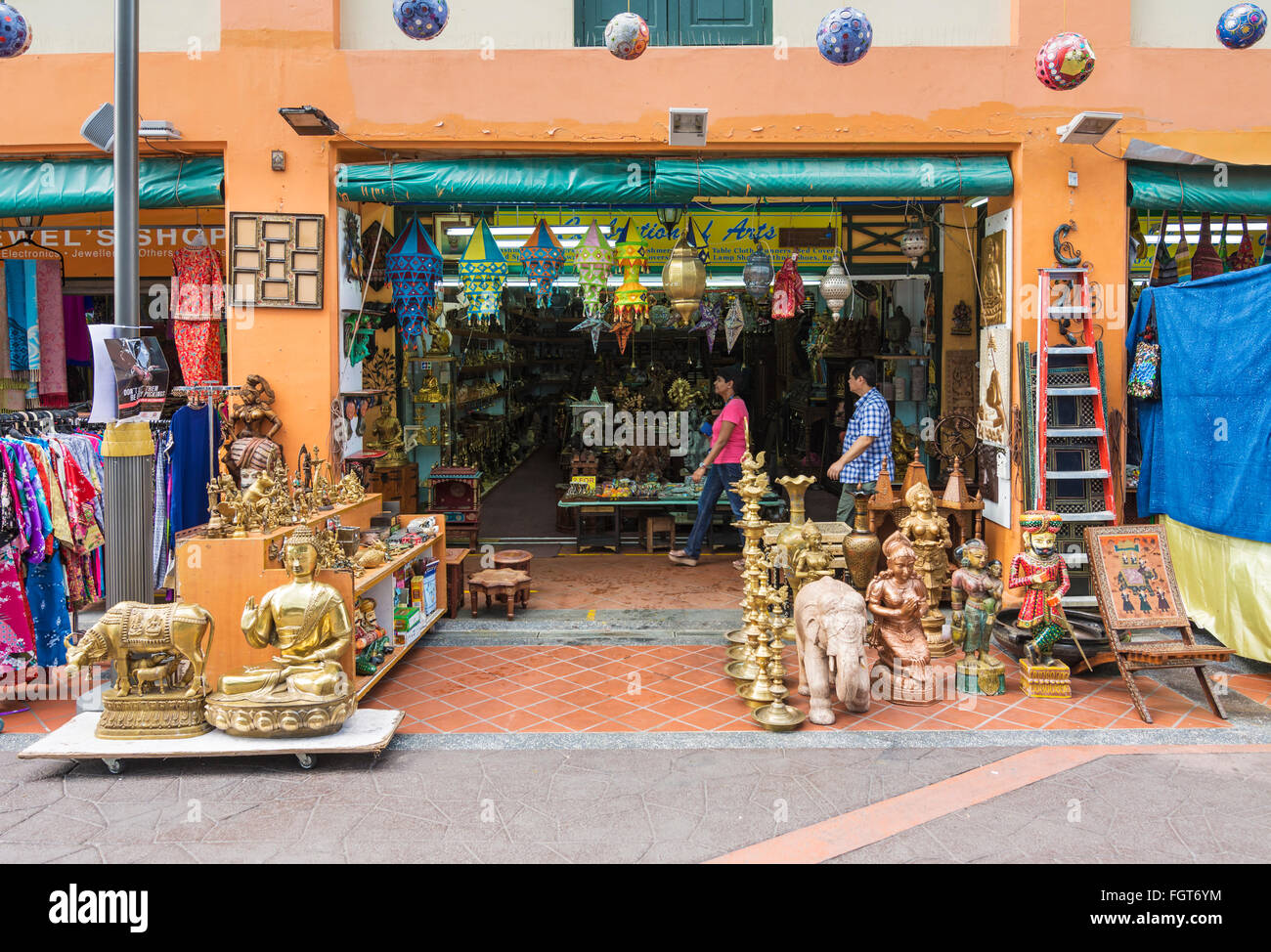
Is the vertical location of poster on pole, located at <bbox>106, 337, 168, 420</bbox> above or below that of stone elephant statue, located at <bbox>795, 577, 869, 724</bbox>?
above

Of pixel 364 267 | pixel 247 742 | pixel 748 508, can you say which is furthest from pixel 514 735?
pixel 364 267

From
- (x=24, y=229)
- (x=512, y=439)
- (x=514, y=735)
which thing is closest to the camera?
(x=514, y=735)

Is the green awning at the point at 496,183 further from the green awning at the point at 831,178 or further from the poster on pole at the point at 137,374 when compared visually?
the poster on pole at the point at 137,374

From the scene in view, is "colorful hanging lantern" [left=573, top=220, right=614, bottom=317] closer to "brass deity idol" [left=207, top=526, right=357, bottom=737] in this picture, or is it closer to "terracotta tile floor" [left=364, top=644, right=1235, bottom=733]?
"terracotta tile floor" [left=364, top=644, right=1235, bottom=733]

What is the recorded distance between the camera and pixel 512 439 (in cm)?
1606

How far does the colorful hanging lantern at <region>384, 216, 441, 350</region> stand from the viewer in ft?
24.6

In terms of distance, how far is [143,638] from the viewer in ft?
15.3

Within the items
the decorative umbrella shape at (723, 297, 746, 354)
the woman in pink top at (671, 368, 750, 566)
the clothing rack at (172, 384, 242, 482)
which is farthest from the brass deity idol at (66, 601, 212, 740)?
the decorative umbrella shape at (723, 297, 746, 354)

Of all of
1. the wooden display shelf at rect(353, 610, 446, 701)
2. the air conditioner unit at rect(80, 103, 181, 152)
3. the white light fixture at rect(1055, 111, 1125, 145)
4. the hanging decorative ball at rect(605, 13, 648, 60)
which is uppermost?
the hanging decorative ball at rect(605, 13, 648, 60)

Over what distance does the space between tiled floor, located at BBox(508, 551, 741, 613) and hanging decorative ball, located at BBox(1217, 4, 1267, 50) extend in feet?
17.6

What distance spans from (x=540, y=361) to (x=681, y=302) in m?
10.2

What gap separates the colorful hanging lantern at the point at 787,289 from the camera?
27.9 ft

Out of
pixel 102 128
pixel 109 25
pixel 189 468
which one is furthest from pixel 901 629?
pixel 109 25

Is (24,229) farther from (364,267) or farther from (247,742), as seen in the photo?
(247,742)
